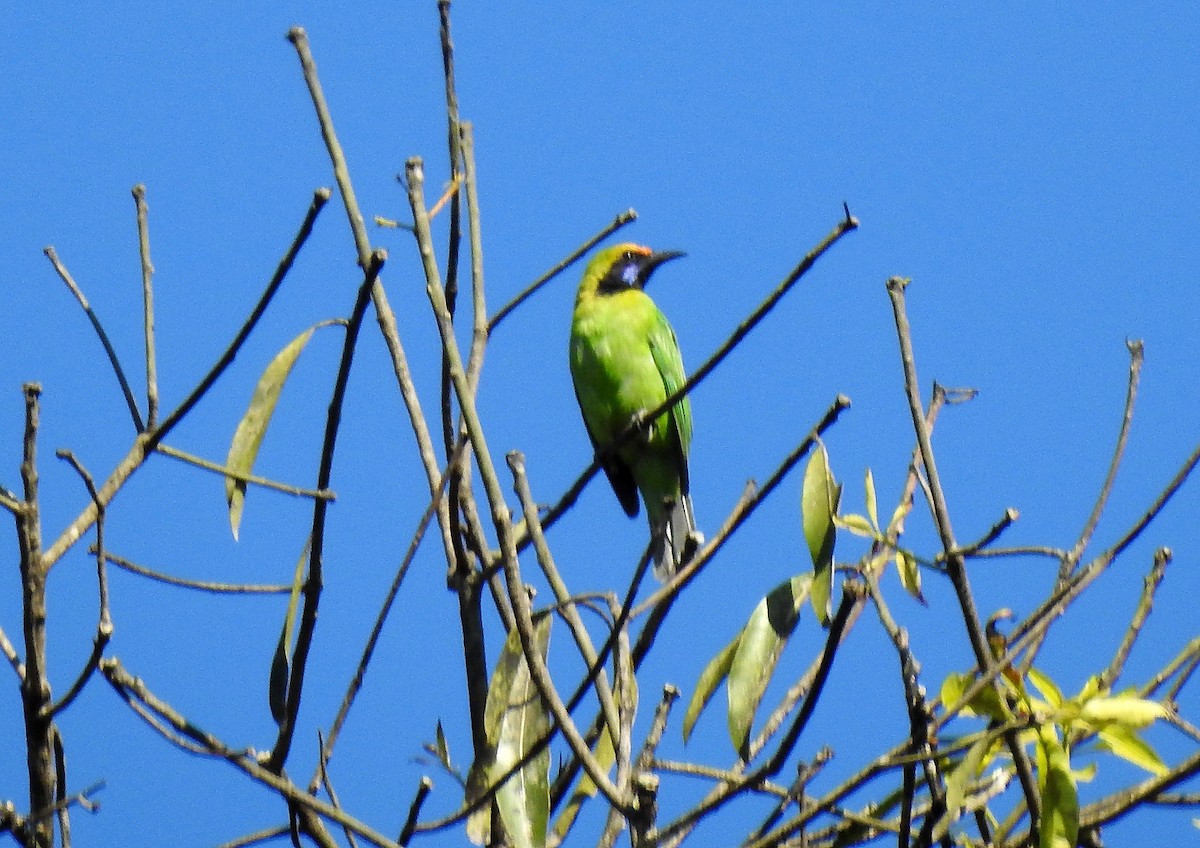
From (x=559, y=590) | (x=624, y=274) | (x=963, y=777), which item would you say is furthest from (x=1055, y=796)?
(x=624, y=274)

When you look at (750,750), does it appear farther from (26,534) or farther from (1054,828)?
(26,534)

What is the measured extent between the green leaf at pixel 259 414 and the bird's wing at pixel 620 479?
212 cm

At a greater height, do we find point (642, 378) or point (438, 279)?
point (642, 378)

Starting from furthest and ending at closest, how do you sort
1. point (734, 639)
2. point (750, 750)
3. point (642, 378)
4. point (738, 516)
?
point (642, 378) → point (734, 639) → point (750, 750) → point (738, 516)

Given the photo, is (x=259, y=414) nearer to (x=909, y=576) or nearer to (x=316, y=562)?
(x=316, y=562)

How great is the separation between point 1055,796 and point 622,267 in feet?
10.0

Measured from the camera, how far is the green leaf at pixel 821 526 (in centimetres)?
173

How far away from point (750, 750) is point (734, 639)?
0.19 m

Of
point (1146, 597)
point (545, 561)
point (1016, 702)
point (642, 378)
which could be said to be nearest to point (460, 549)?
point (545, 561)

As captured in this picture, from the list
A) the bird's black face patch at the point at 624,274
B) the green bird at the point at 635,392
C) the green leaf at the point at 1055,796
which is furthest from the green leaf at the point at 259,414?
the bird's black face patch at the point at 624,274

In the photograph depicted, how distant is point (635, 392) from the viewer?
154 inches

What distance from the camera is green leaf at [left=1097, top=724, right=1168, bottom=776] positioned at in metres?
1.49

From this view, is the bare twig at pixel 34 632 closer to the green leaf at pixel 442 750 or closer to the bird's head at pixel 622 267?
the green leaf at pixel 442 750

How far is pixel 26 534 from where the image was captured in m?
1.52
